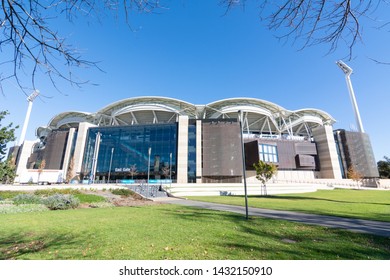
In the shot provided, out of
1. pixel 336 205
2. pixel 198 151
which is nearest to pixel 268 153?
pixel 198 151

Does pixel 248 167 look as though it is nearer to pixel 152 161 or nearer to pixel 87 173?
pixel 152 161

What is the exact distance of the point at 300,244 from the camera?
5309 millimetres

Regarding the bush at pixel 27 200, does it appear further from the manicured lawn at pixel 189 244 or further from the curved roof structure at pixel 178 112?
the curved roof structure at pixel 178 112

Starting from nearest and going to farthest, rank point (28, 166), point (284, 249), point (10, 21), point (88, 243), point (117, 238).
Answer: point (10, 21)
point (284, 249)
point (88, 243)
point (117, 238)
point (28, 166)

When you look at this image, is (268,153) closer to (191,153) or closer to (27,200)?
(191,153)

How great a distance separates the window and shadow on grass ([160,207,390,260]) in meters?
49.4

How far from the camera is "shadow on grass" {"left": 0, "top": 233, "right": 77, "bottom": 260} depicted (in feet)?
15.3

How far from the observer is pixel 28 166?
62.3 metres

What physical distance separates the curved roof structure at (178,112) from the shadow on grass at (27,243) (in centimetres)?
5298

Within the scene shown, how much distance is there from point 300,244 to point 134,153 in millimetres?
48461

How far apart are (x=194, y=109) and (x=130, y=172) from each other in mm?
28988

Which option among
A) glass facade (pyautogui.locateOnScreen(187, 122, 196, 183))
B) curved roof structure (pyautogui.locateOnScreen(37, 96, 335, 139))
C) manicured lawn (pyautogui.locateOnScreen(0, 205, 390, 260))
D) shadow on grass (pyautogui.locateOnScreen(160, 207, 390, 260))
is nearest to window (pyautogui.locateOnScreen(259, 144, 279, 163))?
curved roof structure (pyautogui.locateOnScreen(37, 96, 335, 139))

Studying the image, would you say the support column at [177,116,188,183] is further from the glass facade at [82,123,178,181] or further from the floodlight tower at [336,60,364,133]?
the floodlight tower at [336,60,364,133]

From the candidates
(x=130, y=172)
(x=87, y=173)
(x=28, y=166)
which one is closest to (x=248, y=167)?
(x=130, y=172)
